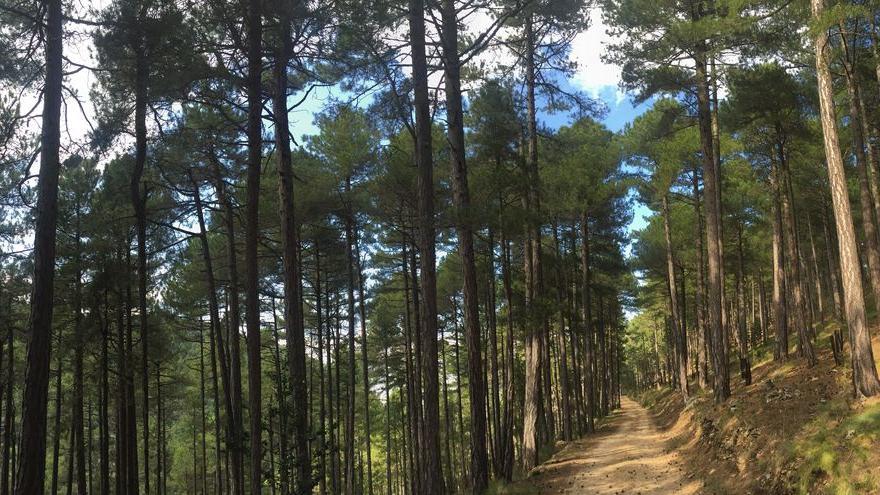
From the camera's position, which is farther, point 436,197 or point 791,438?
point 436,197

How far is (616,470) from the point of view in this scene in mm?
12477

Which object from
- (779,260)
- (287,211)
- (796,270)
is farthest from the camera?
(779,260)

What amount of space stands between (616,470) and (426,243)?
7.90 metres

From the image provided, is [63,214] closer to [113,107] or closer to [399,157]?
[113,107]

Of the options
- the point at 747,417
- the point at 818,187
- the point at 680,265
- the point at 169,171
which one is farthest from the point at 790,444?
the point at 680,265

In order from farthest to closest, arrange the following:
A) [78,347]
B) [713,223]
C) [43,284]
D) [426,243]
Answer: [713,223] → [78,347] → [426,243] → [43,284]

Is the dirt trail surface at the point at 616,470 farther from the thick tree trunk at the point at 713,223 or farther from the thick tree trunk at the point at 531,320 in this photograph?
the thick tree trunk at the point at 713,223

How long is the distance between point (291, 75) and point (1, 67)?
4886mm

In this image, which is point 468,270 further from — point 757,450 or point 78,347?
point 78,347

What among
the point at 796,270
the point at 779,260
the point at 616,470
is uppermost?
the point at 779,260

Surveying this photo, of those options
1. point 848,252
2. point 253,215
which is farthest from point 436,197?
point 848,252

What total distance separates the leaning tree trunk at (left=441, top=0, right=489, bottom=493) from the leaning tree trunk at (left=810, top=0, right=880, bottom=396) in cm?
573

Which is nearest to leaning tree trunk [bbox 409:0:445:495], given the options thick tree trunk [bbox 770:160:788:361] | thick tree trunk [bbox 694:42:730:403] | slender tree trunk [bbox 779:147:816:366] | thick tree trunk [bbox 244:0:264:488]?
thick tree trunk [bbox 244:0:264:488]

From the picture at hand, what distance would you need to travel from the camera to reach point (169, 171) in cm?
1254
